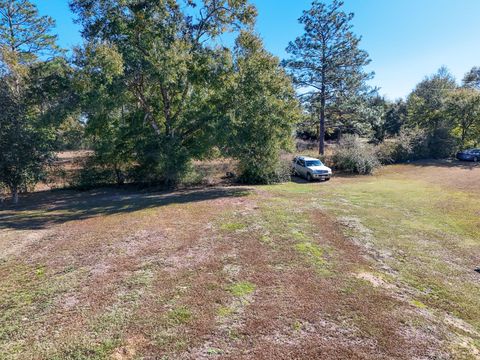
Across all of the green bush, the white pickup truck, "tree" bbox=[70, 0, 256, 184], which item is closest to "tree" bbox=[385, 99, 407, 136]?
the white pickup truck

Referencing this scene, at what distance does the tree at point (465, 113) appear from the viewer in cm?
2761

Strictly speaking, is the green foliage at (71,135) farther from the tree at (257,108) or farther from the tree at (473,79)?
the tree at (473,79)

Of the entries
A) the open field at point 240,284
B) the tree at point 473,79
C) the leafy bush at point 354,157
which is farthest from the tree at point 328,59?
the tree at point 473,79

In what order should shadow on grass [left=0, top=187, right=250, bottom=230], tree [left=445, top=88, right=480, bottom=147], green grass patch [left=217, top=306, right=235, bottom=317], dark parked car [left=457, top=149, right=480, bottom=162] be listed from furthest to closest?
tree [left=445, top=88, right=480, bottom=147]
dark parked car [left=457, top=149, right=480, bottom=162]
shadow on grass [left=0, top=187, right=250, bottom=230]
green grass patch [left=217, top=306, right=235, bottom=317]

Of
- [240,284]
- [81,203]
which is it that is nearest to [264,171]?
[81,203]

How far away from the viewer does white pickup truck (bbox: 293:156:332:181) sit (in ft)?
66.3

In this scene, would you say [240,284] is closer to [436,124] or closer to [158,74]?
[158,74]

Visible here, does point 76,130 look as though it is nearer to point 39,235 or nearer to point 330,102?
point 39,235

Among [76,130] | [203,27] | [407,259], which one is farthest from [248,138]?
[76,130]

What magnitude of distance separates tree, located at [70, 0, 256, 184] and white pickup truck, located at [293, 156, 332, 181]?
8.57 meters

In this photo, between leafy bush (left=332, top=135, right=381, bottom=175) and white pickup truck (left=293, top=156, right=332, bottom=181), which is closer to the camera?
white pickup truck (left=293, top=156, right=332, bottom=181)

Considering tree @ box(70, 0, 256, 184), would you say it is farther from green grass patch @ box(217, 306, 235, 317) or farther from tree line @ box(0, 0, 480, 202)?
green grass patch @ box(217, 306, 235, 317)

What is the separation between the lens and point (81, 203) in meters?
13.3

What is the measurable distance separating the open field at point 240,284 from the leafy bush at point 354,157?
504 inches
